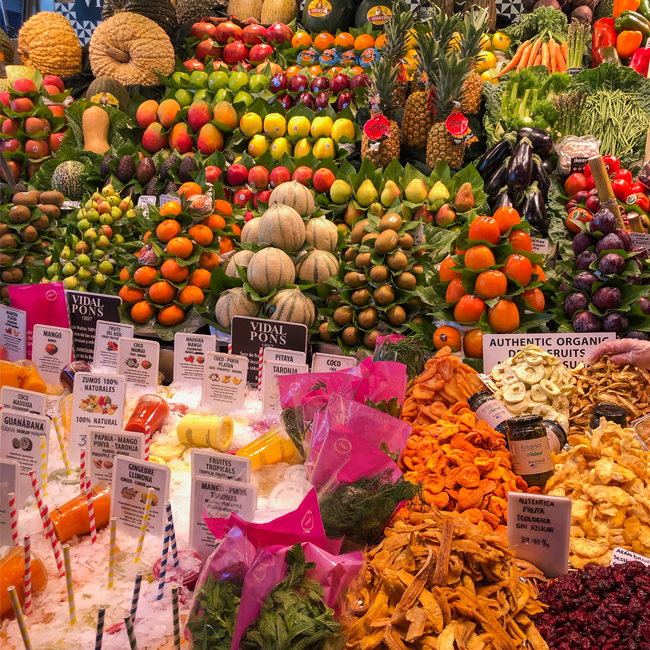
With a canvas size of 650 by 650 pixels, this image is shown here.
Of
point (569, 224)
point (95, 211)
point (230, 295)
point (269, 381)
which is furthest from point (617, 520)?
point (95, 211)

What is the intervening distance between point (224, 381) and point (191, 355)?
1.00 feet

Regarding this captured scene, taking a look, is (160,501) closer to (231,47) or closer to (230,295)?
(230,295)

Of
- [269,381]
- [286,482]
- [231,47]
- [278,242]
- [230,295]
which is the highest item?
[231,47]

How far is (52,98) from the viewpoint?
488 centimetres

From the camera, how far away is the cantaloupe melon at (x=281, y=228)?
297 centimetres

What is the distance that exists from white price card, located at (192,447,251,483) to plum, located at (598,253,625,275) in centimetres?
214

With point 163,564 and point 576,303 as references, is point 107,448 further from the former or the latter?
point 576,303

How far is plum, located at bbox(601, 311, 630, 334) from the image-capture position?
A: 8.98 ft

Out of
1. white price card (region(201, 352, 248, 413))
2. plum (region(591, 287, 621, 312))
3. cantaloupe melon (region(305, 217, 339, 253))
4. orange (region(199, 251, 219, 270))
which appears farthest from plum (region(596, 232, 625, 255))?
orange (region(199, 251, 219, 270))

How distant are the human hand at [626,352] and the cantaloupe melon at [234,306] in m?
1.63

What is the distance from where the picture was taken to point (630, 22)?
5.12 meters

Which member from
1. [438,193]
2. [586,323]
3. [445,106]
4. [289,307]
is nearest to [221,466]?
[289,307]

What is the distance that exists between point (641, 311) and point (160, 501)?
2.38 metres

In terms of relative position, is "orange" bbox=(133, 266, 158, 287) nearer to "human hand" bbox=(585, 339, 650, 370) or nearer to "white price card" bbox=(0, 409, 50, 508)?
"white price card" bbox=(0, 409, 50, 508)
